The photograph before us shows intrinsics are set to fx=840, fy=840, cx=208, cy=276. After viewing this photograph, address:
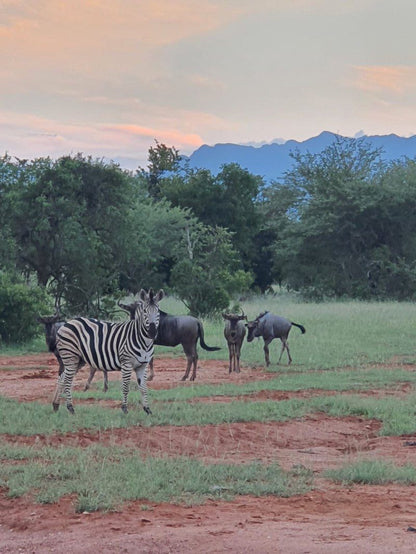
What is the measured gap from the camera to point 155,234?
36.7 m

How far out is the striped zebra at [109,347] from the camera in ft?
38.9

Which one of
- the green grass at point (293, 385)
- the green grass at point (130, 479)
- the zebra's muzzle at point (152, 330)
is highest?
the zebra's muzzle at point (152, 330)

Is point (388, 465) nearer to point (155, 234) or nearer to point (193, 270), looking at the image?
point (193, 270)

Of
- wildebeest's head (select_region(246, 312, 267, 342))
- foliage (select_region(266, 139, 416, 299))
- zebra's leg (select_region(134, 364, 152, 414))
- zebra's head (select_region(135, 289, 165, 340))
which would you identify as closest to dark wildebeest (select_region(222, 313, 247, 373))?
wildebeest's head (select_region(246, 312, 267, 342))

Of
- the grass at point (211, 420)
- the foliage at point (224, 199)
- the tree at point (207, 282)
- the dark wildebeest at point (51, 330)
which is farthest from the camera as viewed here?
the foliage at point (224, 199)

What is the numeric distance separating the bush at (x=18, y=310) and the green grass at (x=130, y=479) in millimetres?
12886

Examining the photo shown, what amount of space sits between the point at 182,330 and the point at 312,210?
85.7ft

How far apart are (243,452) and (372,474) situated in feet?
6.05

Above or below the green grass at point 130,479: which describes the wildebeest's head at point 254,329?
above

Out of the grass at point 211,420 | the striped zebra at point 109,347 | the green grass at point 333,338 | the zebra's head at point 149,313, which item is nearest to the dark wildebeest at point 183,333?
the grass at point 211,420

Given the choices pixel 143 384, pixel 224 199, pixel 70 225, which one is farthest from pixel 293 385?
pixel 224 199

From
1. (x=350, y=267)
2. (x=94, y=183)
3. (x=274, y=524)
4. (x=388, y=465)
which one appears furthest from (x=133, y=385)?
(x=350, y=267)

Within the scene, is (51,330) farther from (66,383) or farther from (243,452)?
(243,452)

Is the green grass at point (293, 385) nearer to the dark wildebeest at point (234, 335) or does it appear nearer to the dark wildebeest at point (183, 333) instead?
the dark wildebeest at point (234, 335)
